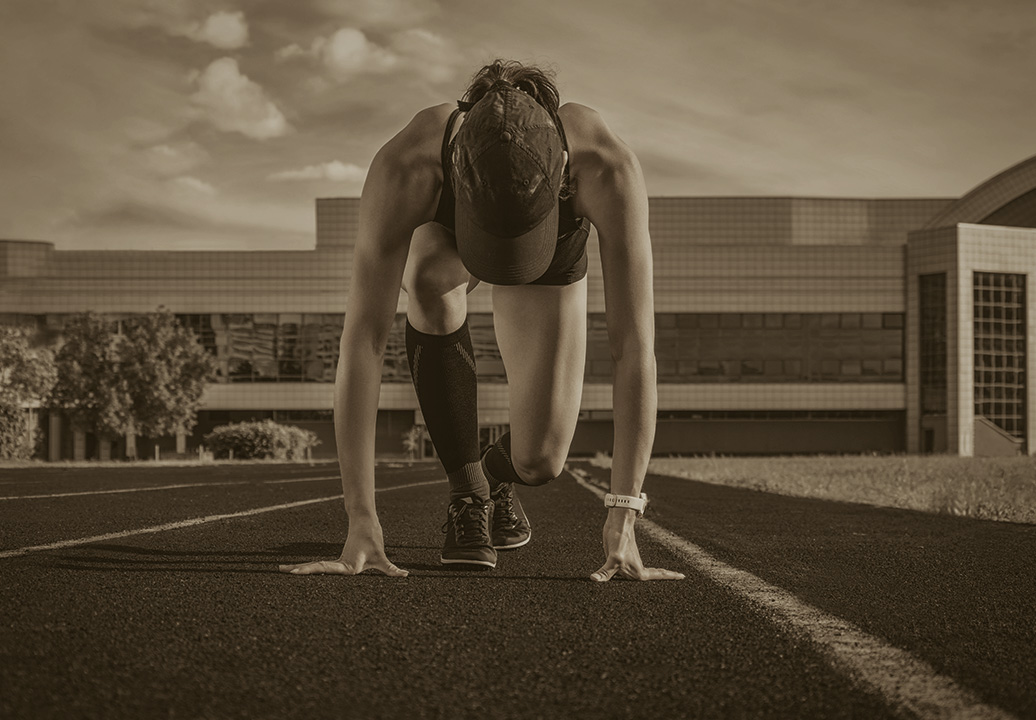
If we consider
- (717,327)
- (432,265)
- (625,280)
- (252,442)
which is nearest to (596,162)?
(625,280)

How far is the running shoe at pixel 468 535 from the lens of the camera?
3.66 m

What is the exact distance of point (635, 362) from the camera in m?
3.62

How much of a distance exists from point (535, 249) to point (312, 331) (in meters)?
57.4

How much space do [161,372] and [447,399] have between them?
39179 mm

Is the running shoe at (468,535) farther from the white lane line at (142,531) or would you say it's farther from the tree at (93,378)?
the tree at (93,378)

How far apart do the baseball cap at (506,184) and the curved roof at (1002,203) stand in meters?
59.3

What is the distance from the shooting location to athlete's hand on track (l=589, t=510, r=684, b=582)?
3404 millimetres

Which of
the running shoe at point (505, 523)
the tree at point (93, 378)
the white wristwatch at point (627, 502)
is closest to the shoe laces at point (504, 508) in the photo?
the running shoe at point (505, 523)

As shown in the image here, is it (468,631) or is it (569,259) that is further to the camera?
(569,259)

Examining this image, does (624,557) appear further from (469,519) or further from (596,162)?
(596,162)

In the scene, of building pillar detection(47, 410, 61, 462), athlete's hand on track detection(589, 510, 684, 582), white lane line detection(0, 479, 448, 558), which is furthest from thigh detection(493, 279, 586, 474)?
building pillar detection(47, 410, 61, 462)

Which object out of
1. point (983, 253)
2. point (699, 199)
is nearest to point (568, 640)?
point (983, 253)

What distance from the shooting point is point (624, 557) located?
3416 millimetres

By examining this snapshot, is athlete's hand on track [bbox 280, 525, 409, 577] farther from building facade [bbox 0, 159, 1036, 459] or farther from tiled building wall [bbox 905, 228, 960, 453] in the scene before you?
tiled building wall [bbox 905, 228, 960, 453]
